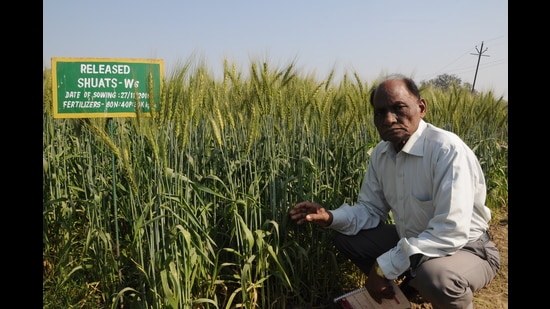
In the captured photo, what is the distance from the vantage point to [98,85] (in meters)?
2.49

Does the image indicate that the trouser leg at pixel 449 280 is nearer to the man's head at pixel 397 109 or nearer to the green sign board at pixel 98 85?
the man's head at pixel 397 109

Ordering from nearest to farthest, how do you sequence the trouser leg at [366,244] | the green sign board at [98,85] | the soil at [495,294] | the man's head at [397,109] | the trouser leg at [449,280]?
the trouser leg at [449,280]
the man's head at [397,109]
the green sign board at [98,85]
the trouser leg at [366,244]
the soil at [495,294]

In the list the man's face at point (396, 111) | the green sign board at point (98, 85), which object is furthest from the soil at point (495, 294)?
the green sign board at point (98, 85)

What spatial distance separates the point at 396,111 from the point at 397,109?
0.03ft

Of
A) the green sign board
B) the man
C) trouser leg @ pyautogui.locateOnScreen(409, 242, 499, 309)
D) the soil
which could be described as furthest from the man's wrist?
the green sign board

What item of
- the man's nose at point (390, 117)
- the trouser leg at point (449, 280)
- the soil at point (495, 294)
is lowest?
the soil at point (495, 294)

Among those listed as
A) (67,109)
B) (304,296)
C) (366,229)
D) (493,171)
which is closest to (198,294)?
(304,296)

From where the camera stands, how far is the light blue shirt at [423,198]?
2.10m

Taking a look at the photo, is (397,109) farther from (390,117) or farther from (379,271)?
(379,271)

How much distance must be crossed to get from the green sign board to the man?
3.39 ft

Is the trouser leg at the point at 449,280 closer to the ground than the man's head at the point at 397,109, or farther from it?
closer to the ground

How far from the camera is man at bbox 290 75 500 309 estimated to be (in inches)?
82.7
